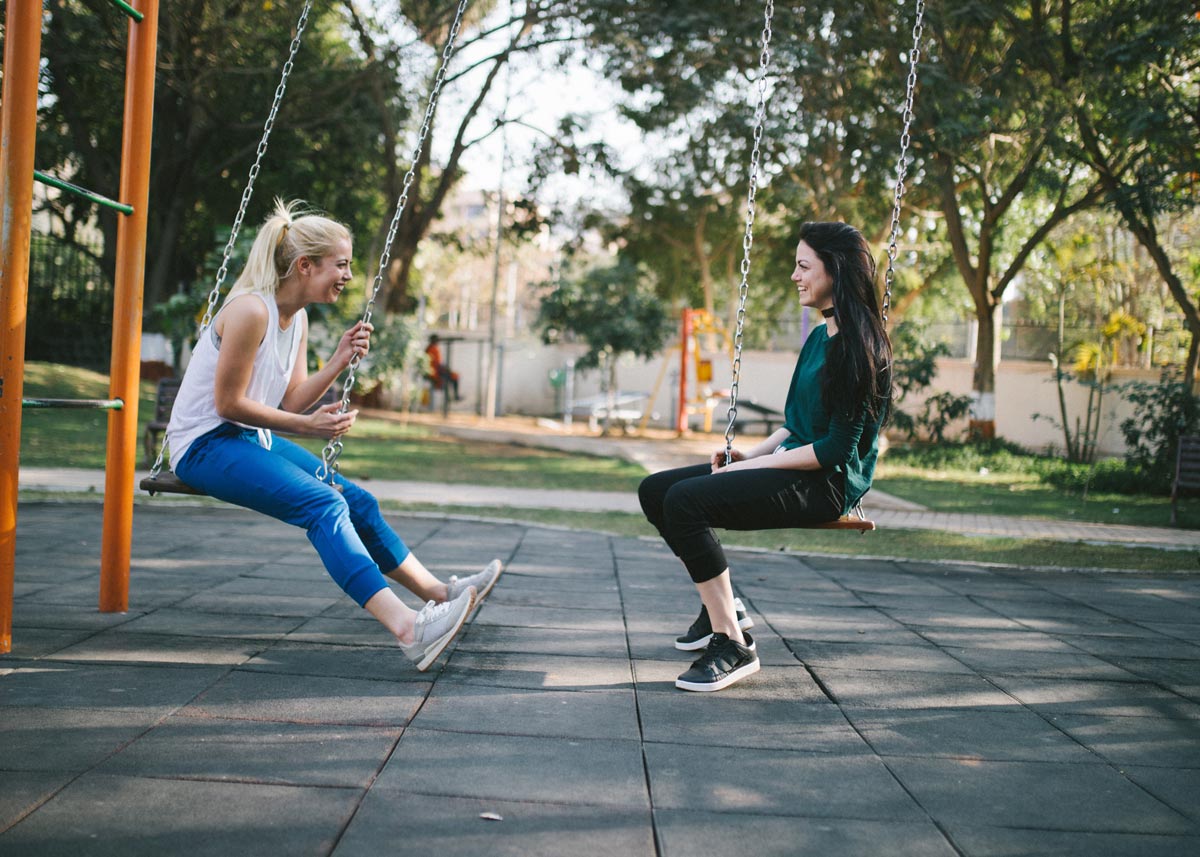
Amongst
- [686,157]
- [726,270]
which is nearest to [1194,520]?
[686,157]

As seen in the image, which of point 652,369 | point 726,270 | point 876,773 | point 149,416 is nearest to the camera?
point 876,773

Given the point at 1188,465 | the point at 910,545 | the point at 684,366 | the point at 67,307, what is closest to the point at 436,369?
the point at 684,366

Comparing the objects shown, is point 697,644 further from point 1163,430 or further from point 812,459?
point 1163,430

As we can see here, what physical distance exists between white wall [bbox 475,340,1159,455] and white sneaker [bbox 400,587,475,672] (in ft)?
52.8

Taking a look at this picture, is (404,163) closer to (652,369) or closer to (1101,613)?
(652,369)

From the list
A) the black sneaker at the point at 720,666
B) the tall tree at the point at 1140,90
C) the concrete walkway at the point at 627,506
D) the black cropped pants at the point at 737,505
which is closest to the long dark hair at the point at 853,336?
the black cropped pants at the point at 737,505

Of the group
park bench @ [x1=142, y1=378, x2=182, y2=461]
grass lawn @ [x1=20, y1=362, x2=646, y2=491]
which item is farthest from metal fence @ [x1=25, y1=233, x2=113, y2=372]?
park bench @ [x1=142, y1=378, x2=182, y2=461]

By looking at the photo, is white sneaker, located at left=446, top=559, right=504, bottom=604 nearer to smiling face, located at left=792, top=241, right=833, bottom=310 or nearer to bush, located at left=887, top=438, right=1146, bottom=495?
smiling face, located at left=792, top=241, right=833, bottom=310

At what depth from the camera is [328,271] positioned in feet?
→ 11.8

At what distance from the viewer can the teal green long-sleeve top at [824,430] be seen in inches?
137

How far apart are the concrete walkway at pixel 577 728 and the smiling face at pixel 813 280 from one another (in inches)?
51.3

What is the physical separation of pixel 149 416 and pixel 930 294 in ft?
60.4

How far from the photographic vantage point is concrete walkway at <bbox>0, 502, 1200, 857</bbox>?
7.45 ft

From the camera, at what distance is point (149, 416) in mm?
15609
